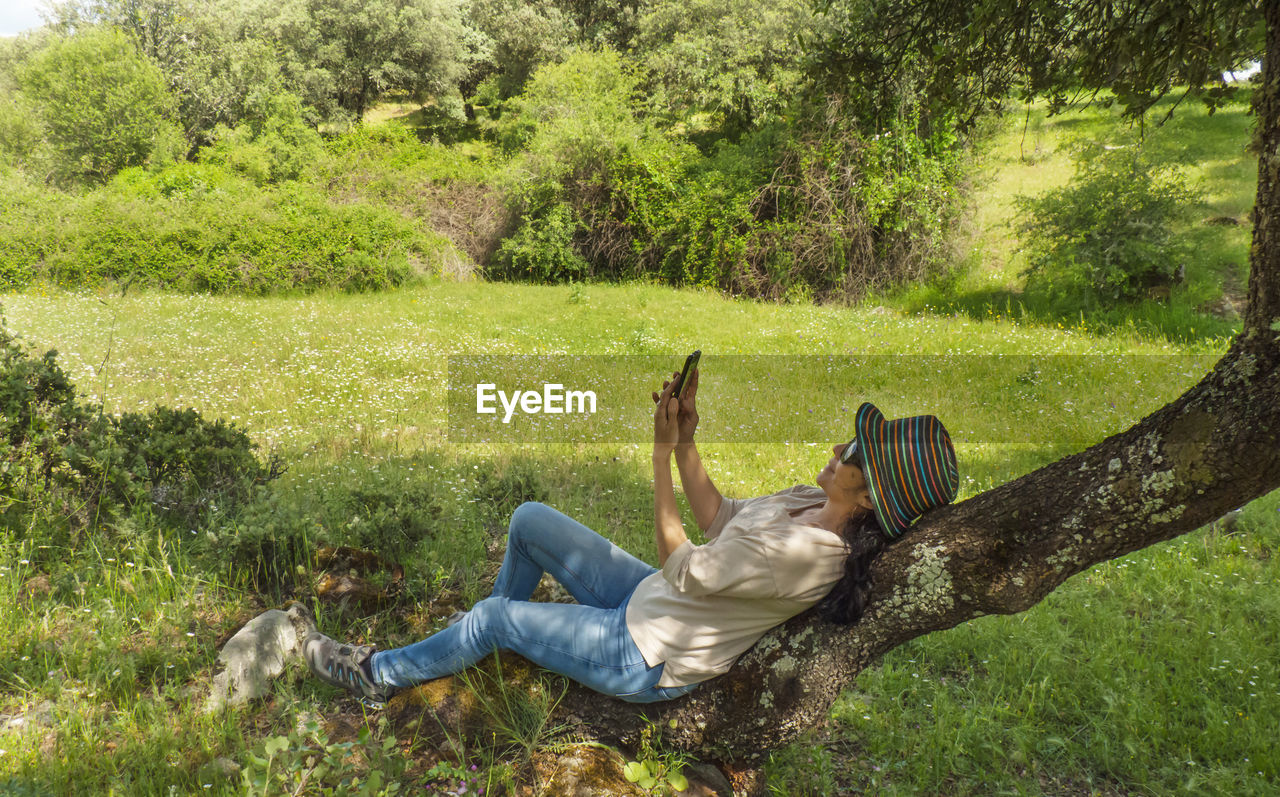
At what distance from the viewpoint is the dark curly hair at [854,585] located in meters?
2.63

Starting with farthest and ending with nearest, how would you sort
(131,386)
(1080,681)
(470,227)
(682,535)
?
(470,227)
(131,386)
(1080,681)
(682,535)

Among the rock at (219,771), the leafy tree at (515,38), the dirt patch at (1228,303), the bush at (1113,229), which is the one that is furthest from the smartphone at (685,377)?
the leafy tree at (515,38)

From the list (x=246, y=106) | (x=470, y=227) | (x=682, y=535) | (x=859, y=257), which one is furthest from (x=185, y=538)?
(x=246, y=106)

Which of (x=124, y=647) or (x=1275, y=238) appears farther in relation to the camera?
(x=124, y=647)

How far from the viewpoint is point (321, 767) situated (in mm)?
2439

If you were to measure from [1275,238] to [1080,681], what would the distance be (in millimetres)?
2282

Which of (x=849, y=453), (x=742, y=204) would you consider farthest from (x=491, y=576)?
(x=742, y=204)

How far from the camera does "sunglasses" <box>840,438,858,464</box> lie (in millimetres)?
2643

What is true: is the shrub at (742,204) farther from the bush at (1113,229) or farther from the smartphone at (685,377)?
the smartphone at (685,377)

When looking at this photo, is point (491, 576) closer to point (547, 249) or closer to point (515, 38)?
point (547, 249)

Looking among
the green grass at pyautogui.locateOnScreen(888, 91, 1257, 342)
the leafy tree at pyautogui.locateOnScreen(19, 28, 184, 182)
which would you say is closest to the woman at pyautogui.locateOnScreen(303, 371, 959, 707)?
the green grass at pyautogui.locateOnScreen(888, 91, 1257, 342)

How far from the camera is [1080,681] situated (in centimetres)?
359

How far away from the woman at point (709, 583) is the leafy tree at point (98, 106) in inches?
1248

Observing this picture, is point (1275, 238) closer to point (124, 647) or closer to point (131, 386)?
point (124, 647)
